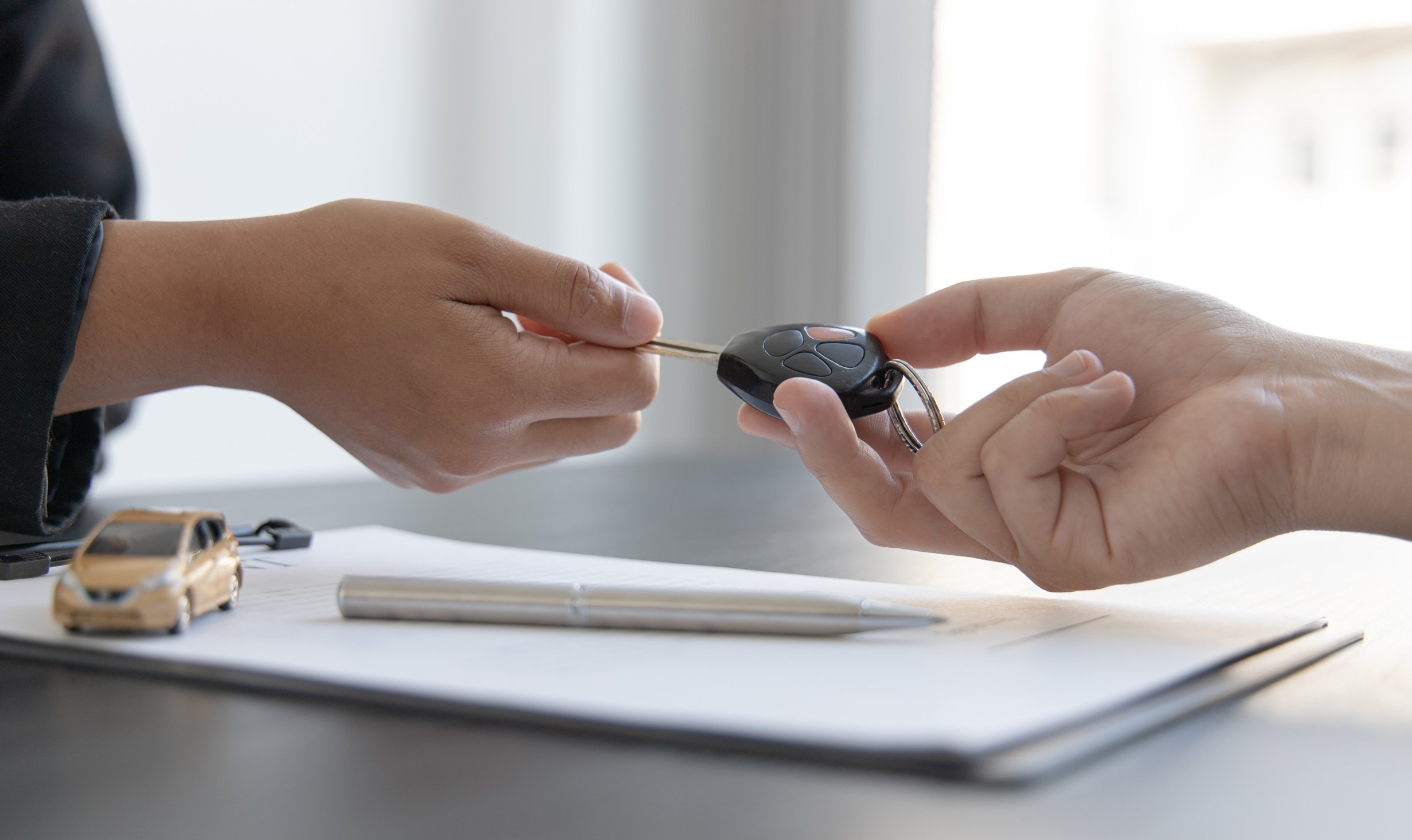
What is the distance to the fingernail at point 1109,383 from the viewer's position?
0.56m

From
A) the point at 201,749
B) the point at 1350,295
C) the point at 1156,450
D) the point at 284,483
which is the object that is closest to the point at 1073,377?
the point at 1156,450

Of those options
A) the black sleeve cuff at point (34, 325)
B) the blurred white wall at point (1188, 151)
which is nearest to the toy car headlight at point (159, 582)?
the black sleeve cuff at point (34, 325)

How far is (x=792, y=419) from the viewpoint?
0.64 meters

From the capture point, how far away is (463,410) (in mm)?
763

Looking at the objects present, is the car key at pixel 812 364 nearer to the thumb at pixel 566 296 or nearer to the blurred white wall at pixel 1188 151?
the thumb at pixel 566 296

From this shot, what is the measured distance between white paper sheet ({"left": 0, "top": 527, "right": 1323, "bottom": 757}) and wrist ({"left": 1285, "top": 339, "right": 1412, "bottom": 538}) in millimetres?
69

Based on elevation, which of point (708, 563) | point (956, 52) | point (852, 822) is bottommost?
point (708, 563)

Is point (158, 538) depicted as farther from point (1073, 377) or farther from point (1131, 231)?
point (1131, 231)

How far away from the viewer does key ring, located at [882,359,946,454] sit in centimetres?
66

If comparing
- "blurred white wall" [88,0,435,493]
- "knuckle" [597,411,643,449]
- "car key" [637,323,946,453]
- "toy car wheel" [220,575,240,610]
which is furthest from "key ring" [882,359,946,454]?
"blurred white wall" [88,0,435,493]

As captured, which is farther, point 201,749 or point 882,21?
point 882,21

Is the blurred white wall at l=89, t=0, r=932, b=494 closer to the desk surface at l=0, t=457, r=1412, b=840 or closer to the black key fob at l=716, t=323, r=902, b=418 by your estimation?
the black key fob at l=716, t=323, r=902, b=418

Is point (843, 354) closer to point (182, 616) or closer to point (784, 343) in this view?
point (784, 343)

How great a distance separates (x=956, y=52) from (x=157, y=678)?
2841 mm
